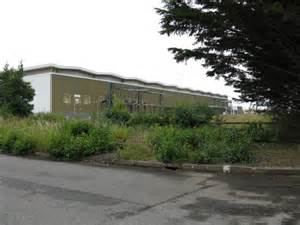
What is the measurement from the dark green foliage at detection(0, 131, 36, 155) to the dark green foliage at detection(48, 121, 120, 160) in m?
1.25

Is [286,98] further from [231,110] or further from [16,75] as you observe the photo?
[231,110]

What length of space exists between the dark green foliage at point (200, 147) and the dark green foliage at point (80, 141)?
166cm

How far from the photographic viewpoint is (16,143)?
1331 cm

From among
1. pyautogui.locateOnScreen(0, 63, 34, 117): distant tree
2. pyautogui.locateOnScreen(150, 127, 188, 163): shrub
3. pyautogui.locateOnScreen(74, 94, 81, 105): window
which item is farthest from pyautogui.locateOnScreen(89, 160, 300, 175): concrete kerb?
pyautogui.locateOnScreen(74, 94, 81, 105): window

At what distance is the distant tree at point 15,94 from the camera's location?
23.9 metres

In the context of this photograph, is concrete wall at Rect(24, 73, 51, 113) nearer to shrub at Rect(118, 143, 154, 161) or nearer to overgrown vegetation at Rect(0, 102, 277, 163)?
overgrown vegetation at Rect(0, 102, 277, 163)

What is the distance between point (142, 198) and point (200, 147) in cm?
410

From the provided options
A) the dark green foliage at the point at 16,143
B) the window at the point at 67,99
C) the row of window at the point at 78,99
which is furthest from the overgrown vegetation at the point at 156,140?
the row of window at the point at 78,99

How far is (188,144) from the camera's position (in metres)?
10.9

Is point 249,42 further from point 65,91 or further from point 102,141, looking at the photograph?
point 65,91

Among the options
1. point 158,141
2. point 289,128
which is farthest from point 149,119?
point 289,128

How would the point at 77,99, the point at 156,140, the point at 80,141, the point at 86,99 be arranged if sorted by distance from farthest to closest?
the point at 86,99 → the point at 77,99 → the point at 80,141 → the point at 156,140

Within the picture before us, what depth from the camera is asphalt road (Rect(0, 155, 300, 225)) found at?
18.5ft

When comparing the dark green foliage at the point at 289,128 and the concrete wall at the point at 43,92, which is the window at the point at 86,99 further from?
the dark green foliage at the point at 289,128
